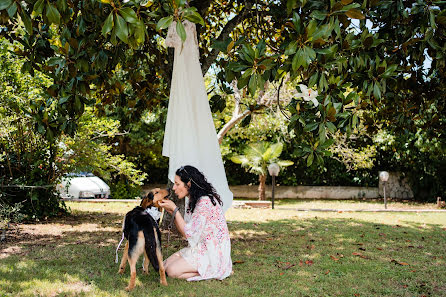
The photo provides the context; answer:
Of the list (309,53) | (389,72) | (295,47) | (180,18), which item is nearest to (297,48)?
(295,47)

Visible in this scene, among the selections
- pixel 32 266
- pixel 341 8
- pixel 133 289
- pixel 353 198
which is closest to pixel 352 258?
pixel 133 289

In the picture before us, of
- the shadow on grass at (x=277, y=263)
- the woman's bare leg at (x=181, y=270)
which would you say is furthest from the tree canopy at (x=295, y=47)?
the woman's bare leg at (x=181, y=270)

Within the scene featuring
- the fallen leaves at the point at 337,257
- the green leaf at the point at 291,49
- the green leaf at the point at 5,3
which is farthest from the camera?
the fallen leaves at the point at 337,257

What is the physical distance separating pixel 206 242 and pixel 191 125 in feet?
4.87

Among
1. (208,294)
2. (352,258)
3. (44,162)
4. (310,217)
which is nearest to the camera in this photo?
(208,294)

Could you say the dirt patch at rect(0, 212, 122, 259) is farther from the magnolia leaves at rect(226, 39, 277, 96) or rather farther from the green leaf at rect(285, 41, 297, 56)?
the green leaf at rect(285, 41, 297, 56)

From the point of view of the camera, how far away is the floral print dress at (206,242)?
4309mm

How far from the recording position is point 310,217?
10.2 m

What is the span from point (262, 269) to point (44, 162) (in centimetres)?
Answer: 570

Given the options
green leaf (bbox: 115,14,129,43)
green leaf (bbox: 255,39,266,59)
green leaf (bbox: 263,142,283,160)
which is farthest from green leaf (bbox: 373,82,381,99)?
green leaf (bbox: 263,142,283,160)

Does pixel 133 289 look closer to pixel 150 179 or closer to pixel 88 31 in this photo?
pixel 88 31

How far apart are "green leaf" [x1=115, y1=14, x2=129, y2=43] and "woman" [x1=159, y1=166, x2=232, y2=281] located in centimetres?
186

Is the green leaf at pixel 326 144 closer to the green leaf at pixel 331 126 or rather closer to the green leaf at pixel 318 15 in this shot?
the green leaf at pixel 331 126

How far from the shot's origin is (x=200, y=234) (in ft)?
14.1
